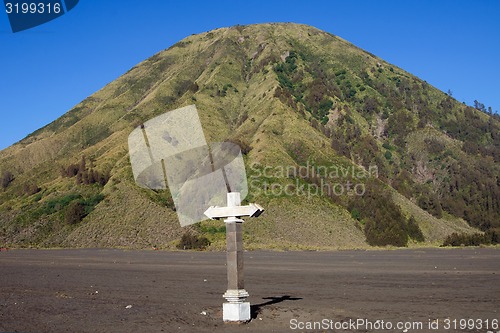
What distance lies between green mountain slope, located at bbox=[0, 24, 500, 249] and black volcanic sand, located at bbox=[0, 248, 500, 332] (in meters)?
29.0

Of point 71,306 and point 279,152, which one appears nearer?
point 71,306

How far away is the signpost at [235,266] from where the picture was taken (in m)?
15.8

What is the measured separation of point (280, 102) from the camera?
106 metres

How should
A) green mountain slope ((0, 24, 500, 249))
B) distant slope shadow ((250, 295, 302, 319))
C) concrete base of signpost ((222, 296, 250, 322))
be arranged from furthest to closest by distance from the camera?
green mountain slope ((0, 24, 500, 249)) → distant slope shadow ((250, 295, 302, 319)) → concrete base of signpost ((222, 296, 250, 322))

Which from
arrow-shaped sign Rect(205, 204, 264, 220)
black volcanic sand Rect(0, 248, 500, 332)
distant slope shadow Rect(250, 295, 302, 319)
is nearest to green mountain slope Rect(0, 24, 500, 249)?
black volcanic sand Rect(0, 248, 500, 332)

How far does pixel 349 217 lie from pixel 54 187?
4530 centimetres

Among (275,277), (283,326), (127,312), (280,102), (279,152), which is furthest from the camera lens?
(280,102)

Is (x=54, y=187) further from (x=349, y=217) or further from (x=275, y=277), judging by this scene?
(x=275, y=277)

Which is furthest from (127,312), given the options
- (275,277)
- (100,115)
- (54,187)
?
(100,115)

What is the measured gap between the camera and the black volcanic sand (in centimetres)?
1577

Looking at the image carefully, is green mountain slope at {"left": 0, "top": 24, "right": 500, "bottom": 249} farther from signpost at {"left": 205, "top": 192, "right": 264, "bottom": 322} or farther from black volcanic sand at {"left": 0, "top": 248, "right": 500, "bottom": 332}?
signpost at {"left": 205, "top": 192, "right": 264, "bottom": 322}

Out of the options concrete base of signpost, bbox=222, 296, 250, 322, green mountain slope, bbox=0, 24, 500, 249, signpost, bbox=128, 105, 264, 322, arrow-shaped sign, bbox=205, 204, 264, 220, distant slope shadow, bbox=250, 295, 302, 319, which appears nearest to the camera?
concrete base of signpost, bbox=222, 296, 250, 322

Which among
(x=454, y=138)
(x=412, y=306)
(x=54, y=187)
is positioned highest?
(x=454, y=138)

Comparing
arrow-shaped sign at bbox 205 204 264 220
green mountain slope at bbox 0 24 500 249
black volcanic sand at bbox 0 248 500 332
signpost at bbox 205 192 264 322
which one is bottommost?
black volcanic sand at bbox 0 248 500 332
